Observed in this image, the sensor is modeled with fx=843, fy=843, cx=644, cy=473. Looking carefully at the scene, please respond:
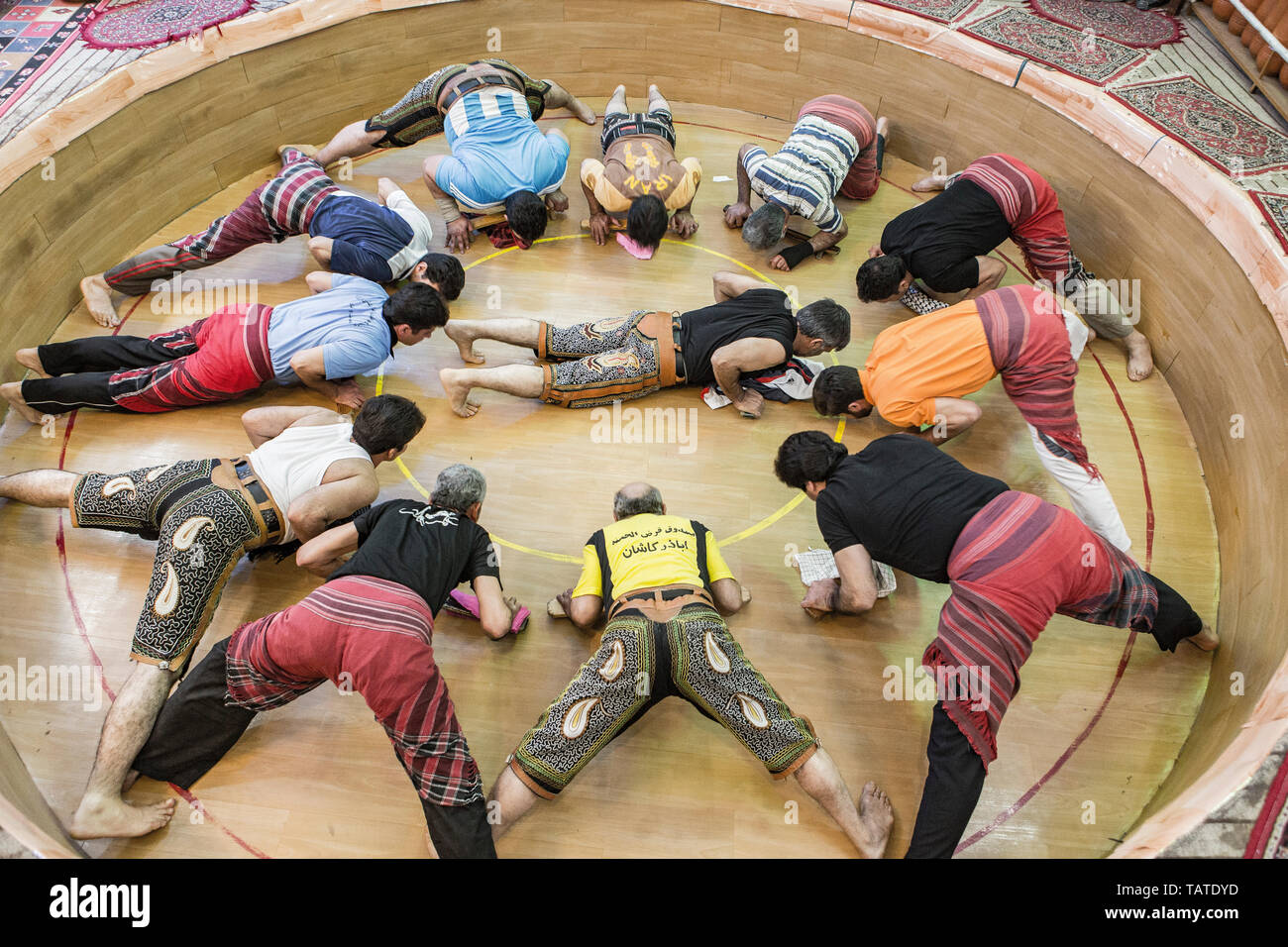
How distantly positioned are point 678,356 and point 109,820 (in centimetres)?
290

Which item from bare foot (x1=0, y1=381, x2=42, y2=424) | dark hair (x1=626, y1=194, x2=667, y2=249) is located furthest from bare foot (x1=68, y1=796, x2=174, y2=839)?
dark hair (x1=626, y1=194, x2=667, y2=249)

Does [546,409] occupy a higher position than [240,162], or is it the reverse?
[240,162]

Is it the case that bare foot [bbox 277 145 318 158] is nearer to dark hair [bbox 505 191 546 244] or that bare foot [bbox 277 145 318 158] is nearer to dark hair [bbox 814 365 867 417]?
dark hair [bbox 505 191 546 244]

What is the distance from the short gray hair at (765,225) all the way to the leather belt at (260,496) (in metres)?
2.91

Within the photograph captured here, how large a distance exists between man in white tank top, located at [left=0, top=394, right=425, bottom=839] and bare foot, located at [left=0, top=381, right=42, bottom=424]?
0.51 metres

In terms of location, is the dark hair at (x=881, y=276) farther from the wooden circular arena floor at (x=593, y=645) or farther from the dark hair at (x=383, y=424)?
the dark hair at (x=383, y=424)

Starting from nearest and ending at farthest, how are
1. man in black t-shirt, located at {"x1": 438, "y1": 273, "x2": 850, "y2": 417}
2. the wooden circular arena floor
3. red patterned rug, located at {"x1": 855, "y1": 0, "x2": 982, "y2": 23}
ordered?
the wooden circular arena floor < man in black t-shirt, located at {"x1": 438, "y1": 273, "x2": 850, "y2": 417} < red patterned rug, located at {"x1": 855, "y1": 0, "x2": 982, "y2": 23}

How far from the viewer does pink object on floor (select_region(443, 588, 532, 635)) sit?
341 cm

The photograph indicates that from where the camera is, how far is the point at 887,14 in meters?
5.40

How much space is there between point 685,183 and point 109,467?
3284 mm

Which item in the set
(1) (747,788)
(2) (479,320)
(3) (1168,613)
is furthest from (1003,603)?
(2) (479,320)

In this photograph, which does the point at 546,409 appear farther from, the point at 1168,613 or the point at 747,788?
the point at 1168,613

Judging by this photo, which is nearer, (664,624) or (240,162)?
(664,624)

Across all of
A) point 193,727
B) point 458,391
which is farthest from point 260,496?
point 458,391
